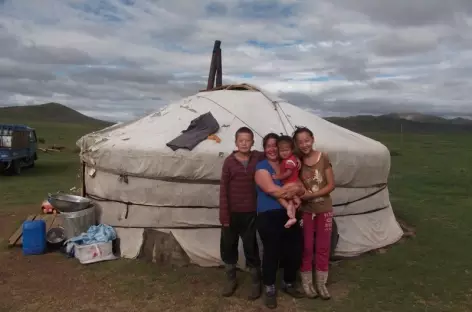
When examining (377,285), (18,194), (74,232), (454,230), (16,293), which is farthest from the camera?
(18,194)

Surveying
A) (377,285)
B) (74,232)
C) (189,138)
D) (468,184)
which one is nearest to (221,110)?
(189,138)

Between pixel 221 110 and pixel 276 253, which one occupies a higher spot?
pixel 221 110

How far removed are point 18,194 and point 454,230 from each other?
8.04 meters

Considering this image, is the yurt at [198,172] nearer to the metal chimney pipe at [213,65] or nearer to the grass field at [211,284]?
the grass field at [211,284]

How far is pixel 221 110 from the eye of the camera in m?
5.44

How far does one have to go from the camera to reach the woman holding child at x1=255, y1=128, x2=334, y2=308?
3.64m

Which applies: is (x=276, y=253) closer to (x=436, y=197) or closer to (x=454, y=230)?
(x=454, y=230)

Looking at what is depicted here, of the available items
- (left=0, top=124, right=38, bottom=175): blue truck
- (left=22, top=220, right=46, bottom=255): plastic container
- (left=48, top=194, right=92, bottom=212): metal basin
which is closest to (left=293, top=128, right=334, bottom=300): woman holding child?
(left=48, top=194, right=92, bottom=212): metal basin

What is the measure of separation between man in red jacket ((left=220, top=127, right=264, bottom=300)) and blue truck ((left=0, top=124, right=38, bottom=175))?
421 inches

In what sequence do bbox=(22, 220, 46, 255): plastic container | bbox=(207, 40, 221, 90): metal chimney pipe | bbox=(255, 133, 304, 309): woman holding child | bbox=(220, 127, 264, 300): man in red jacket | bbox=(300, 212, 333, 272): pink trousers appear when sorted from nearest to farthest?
bbox=(255, 133, 304, 309): woman holding child < bbox=(220, 127, 264, 300): man in red jacket < bbox=(300, 212, 333, 272): pink trousers < bbox=(22, 220, 46, 255): plastic container < bbox=(207, 40, 221, 90): metal chimney pipe

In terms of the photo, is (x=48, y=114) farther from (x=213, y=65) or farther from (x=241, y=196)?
(x=241, y=196)

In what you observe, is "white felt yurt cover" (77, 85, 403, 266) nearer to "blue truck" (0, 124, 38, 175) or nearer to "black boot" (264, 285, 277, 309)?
"black boot" (264, 285, 277, 309)

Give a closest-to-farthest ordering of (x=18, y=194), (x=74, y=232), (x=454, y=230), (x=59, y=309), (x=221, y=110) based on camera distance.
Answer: (x=59, y=309), (x=74, y=232), (x=221, y=110), (x=454, y=230), (x=18, y=194)

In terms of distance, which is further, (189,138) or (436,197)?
(436,197)
